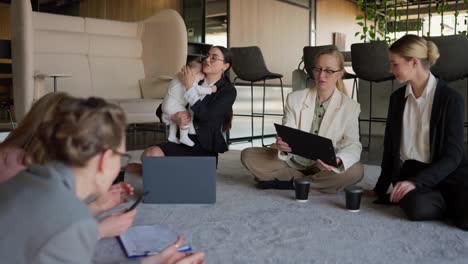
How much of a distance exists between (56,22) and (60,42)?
0.17m

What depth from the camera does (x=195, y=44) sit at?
17.4ft

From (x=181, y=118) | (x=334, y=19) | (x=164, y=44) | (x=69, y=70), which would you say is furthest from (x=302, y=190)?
(x=334, y=19)

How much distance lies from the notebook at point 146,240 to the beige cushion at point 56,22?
9.28 ft

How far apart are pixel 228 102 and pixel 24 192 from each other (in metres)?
2.09

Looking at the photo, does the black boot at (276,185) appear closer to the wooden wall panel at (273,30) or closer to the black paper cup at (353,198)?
the black paper cup at (353,198)

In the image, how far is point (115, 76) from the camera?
171 inches

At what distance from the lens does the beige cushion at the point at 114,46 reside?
4.32 meters

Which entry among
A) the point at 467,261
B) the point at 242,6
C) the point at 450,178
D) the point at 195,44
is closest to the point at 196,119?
the point at 450,178

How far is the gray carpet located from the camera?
1.61m

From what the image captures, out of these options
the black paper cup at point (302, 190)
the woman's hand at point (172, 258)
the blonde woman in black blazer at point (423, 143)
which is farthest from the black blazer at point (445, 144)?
the woman's hand at point (172, 258)

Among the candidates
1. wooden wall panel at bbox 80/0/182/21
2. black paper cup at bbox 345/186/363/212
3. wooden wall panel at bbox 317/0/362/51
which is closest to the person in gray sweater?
black paper cup at bbox 345/186/363/212

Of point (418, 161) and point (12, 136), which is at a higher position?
point (12, 136)

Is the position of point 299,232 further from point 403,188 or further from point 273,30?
point 273,30

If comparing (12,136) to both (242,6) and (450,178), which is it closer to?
(450,178)
